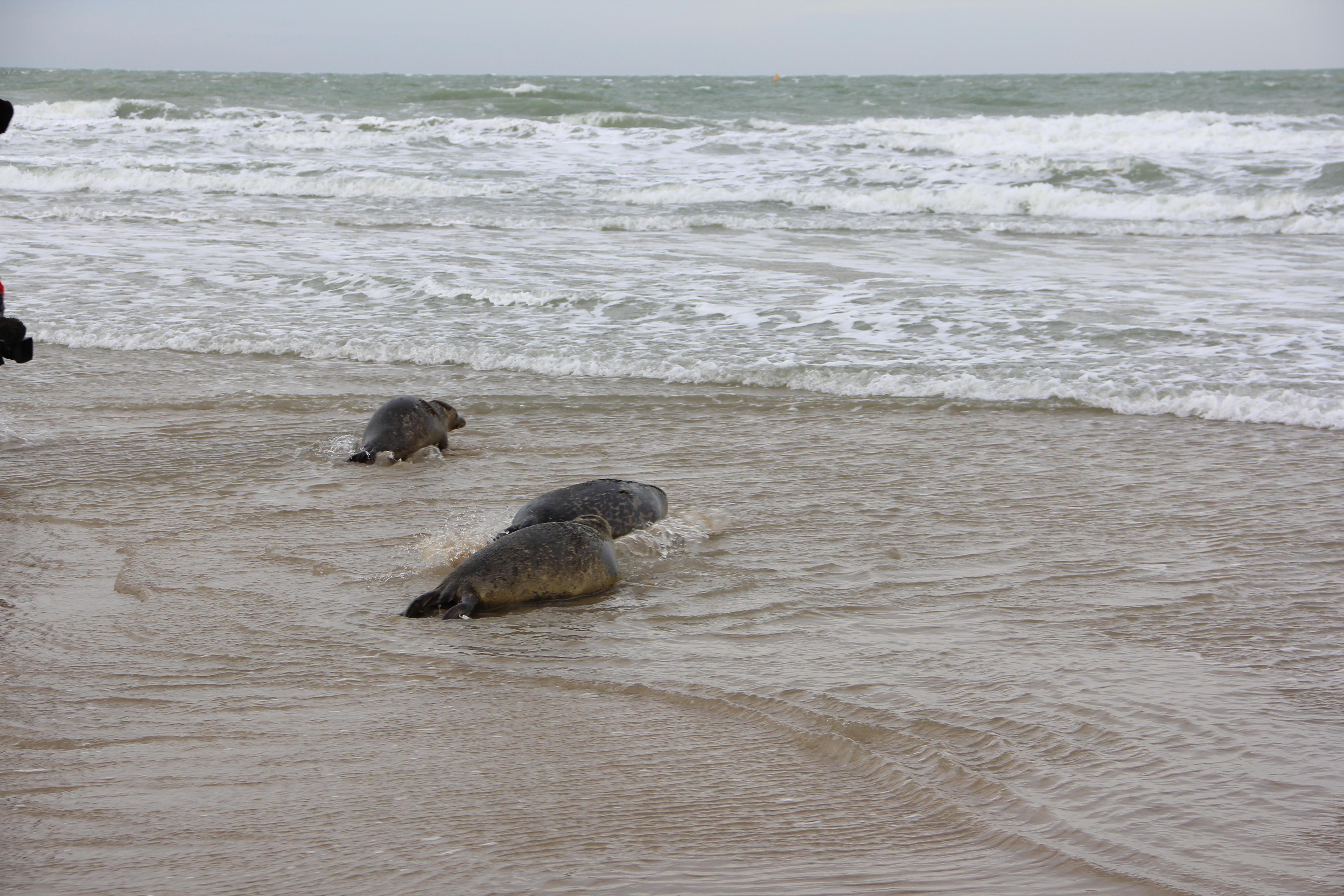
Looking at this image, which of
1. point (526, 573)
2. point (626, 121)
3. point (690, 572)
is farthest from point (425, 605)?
point (626, 121)

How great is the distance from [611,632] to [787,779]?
1.13m

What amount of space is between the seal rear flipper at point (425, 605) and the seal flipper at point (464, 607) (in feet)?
0.17

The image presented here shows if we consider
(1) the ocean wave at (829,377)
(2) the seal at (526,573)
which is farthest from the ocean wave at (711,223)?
(2) the seal at (526,573)

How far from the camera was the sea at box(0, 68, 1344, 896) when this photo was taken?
8.42 ft

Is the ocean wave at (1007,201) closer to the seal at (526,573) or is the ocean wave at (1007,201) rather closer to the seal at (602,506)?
the seal at (602,506)

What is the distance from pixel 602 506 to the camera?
4.58 meters

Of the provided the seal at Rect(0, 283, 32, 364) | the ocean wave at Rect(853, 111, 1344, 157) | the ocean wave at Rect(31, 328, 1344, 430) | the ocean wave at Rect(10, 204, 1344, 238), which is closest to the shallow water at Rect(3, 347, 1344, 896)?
the ocean wave at Rect(31, 328, 1344, 430)

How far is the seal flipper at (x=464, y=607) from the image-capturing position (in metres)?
3.89

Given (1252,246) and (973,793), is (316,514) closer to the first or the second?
(973,793)

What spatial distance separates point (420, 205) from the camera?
16.7 meters

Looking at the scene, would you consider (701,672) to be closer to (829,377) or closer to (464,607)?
(464,607)

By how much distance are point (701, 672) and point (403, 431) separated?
2.96 metres

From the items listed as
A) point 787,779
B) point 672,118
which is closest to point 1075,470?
point 787,779

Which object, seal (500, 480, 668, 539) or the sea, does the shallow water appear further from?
seal (500, 480, 668, 539)
